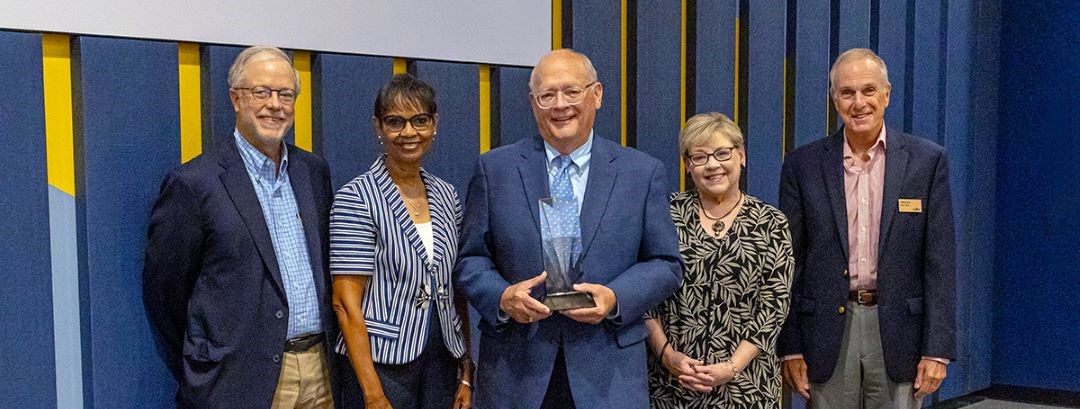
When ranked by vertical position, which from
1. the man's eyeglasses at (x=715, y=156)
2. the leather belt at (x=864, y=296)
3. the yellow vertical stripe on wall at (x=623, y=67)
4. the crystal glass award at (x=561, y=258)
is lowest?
the leather belt at (x=864, y=296)

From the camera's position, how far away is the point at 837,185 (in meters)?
2.98

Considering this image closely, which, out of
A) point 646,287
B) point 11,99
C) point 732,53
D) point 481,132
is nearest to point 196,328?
point 11,99

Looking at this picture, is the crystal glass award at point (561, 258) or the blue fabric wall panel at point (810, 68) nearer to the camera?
the crystal glass award at point (561, 258)

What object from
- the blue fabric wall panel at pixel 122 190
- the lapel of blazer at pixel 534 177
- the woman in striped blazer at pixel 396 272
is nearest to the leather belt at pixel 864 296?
the lapel of blazer at pixel 534 177

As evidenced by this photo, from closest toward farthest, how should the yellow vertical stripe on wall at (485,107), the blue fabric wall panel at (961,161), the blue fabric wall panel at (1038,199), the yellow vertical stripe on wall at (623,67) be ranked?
1. the yellow vertical stripe on wall at (485,107)
2. the yellow vertical stripe on wall at (623,67)
3. the blue fabric wall panel at (961,161)
4. the blue fabric wall panel at (1038,199)

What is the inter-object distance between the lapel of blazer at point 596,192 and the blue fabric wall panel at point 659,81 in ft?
5.20

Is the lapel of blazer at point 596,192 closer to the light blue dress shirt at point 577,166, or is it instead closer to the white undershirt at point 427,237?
the light blue dress shirt at point 577,166

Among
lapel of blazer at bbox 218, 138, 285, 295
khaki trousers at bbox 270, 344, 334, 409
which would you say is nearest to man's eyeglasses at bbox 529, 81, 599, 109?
lapel of blazer at bbox 218, 138, 285, 295

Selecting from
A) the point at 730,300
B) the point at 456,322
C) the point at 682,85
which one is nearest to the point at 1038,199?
the point at 682,85

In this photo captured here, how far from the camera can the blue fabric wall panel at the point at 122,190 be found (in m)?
2.57

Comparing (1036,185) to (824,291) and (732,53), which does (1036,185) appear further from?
(824,291)

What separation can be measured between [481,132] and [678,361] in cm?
127

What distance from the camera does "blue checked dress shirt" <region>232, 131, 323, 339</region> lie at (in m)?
2.50

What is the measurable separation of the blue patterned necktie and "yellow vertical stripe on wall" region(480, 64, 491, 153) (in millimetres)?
1128
